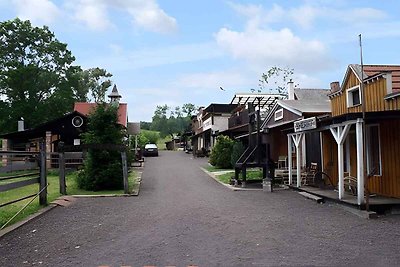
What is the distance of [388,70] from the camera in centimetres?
1316

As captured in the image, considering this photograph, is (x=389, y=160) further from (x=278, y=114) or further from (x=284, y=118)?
(x=278, y=114)

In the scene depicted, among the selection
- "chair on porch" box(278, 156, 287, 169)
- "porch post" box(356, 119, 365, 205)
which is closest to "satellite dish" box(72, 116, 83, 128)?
"chair on porch" box(278, 156, 287, 169)

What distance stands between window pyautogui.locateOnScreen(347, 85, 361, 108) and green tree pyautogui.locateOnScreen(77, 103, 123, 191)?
892cm

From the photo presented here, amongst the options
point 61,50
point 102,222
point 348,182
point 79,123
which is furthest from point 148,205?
point 61,50

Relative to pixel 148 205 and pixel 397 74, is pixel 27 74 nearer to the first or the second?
pixel 148 205

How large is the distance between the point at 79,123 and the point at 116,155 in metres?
13.0

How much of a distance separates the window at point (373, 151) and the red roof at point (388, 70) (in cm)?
136

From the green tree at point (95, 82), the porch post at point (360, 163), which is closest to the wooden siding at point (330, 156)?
the porch post at point (360, 163)

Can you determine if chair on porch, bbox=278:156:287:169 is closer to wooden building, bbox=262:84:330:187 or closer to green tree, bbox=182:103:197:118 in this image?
wooden building, bbox=262:84:330:187

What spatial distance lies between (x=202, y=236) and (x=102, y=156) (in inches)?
374

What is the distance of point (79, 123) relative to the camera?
93.9ft

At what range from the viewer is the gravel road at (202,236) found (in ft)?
20.2

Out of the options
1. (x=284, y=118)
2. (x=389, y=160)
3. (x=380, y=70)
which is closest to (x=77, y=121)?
(x=284, y=118)

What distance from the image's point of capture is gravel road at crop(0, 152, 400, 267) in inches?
243
